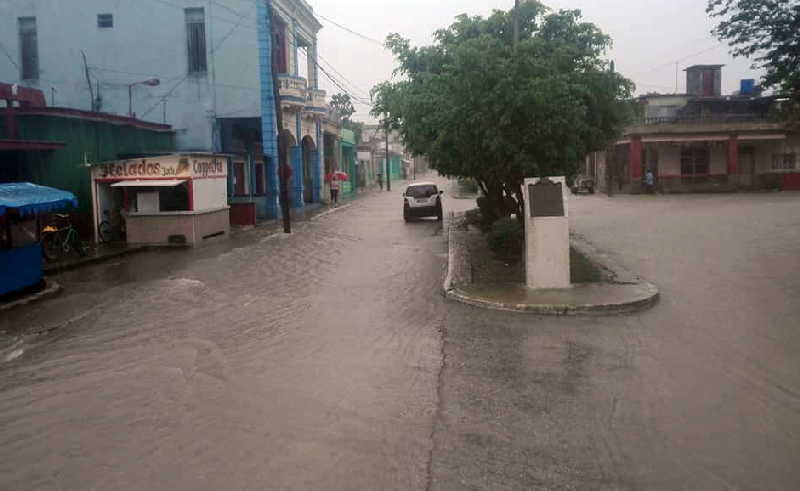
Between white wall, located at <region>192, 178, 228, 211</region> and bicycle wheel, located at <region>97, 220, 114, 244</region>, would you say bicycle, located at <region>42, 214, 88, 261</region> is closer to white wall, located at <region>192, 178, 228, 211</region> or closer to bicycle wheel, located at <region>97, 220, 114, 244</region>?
bicycle wheel, located at <region>97, 220, 114, 244</region>

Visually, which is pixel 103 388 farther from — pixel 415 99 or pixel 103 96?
pixel 103 96

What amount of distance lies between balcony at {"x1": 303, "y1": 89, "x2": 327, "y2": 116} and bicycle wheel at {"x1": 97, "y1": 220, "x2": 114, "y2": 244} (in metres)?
16.6

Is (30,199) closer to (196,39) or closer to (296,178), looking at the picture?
(196,39)

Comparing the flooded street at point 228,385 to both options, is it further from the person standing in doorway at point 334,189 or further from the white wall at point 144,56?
the person standing in doorway at point 334,189

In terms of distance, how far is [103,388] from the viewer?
7.42 metres

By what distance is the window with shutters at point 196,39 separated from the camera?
31.9 metres

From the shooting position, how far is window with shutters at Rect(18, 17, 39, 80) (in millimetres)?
32188

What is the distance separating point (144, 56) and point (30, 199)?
21104 mm

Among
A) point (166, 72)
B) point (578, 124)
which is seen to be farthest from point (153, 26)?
point (578, 124)

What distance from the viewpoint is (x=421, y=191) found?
29719 millimetres

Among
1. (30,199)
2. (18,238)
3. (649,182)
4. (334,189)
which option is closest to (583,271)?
(30,199)

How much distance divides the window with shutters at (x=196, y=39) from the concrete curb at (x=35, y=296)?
63.2ft

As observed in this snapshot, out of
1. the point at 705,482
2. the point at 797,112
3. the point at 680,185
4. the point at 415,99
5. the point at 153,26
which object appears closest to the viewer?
the point at 705,482

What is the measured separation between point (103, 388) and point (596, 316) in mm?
6632
